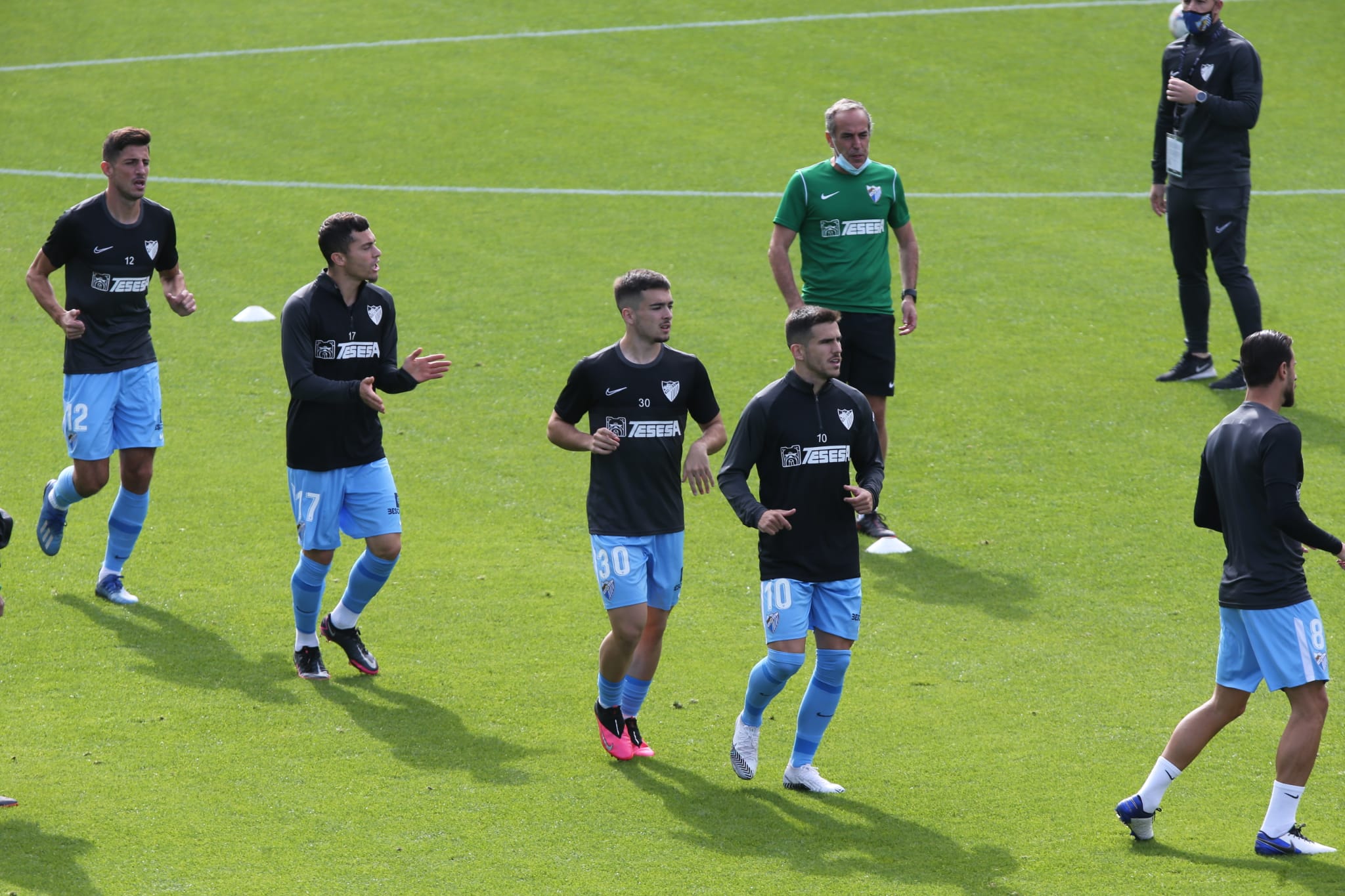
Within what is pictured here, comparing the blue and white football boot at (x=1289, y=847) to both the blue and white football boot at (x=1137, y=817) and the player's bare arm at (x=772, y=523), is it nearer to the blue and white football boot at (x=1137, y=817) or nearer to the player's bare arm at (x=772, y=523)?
the blue and white football boot at (x=1137, y=817)

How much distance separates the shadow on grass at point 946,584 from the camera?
380 inches

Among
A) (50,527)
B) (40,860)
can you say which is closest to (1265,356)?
(40,860)

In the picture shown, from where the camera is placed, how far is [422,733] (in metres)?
7.79

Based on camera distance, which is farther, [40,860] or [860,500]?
[860,500]

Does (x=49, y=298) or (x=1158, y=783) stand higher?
(x=49, y=298)

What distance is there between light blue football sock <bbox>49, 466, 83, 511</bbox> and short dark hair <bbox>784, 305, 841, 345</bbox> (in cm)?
480

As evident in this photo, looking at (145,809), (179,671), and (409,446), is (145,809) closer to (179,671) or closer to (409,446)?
(179,671)

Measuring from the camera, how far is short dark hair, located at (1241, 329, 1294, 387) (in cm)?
629

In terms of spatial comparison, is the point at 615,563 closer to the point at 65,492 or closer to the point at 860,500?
the point at 860,500

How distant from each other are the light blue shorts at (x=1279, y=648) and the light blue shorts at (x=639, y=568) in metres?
2.44

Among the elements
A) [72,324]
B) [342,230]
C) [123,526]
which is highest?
[342,230]

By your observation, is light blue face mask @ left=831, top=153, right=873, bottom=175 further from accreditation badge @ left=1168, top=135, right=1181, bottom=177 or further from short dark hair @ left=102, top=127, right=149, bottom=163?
short dark hair @ left=102, top=127, right=149, bottom=163

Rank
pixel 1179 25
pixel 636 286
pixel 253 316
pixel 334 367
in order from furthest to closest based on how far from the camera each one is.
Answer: pixel 253 316 → pixel 1179 25 → pixel 334 367 → pixel 636 286

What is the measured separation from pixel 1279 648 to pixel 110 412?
652 cm
